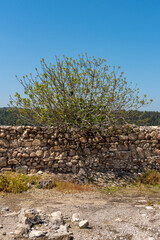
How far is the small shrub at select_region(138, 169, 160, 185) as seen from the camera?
11066mm

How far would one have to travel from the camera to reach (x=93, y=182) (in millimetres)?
10641

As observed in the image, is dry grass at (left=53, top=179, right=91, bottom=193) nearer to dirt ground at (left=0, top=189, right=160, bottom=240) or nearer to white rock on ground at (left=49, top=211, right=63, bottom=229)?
dirt ground at (left=0, top=189, right=160, bottom=240)

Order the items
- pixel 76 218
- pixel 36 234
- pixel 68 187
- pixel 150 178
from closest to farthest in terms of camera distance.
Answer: pixel 36 234 → pixel 76 218 → pixel 68 187 → pixel 150 178

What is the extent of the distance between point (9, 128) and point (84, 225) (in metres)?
7.15

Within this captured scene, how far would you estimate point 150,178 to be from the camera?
36.5 ft

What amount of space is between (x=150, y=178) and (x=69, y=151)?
3.95m

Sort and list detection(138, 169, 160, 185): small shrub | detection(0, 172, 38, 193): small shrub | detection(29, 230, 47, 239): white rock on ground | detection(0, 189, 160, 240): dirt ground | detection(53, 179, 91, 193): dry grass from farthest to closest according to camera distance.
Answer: detection(138, 169, 160, 185): small shrub → detection(53, 179, 91, 193): dry grass → detection(0, 172, 38, 193): small shrub → detection(0, 189, 160, 240): dirt ground → detection(29, 230, 47, 239): white rock on ground

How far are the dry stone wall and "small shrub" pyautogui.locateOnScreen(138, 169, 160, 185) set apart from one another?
443 millimetres

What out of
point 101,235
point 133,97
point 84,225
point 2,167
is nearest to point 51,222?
point 84,225

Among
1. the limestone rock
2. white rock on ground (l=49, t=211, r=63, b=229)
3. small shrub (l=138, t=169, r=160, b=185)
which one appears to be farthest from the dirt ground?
small shrub (l=138, t=169, r=160, b=185)

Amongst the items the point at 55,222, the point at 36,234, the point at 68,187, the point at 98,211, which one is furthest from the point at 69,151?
the point at 36,234

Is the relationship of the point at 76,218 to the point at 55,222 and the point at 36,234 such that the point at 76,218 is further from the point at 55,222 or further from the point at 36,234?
the point at 36,234

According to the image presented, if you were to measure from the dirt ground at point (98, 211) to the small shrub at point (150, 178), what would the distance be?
1758 mm

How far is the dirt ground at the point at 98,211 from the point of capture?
4.96 meters
